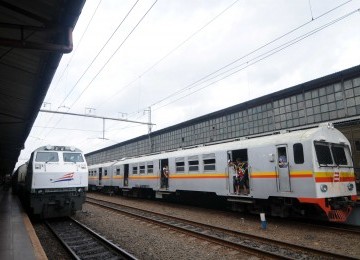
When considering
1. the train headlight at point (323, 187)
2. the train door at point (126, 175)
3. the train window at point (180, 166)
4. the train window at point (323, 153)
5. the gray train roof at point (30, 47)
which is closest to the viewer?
the gray train roof at point (30, 47)

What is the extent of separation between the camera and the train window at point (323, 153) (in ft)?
33.8

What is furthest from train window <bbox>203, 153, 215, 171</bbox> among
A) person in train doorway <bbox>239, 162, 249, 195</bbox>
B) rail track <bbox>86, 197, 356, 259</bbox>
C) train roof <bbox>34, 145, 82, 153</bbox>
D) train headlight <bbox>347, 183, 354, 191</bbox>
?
train roof <bbox>34, 145, 82, 153</bbox>

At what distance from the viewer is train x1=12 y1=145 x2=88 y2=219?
468 inches

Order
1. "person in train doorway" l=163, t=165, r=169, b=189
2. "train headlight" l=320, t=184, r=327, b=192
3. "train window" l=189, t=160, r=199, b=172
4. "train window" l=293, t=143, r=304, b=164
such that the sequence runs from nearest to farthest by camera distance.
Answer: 1. "train headlight" l=320, t=184, r=327, b=192
2. "train window" l=293, t=143, r=304, b=164
3. "train window" l=189, t=160, r=199, b=172
4. "person in train doorway" l=163, t=165, r=169, b=189

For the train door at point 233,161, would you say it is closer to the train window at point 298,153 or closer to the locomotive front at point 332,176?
the train window at point 298,153

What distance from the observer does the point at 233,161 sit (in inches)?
520

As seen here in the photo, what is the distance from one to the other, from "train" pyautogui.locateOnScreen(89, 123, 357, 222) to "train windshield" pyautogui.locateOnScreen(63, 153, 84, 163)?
222 inches

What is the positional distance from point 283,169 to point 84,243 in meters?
7.32

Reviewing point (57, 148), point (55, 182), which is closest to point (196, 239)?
point (55, 182)

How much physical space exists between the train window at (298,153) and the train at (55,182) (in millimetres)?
8917

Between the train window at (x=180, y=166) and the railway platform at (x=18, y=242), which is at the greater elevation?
the train window at (x=180, y=166)

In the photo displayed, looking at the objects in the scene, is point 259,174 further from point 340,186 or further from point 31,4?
point 31,4

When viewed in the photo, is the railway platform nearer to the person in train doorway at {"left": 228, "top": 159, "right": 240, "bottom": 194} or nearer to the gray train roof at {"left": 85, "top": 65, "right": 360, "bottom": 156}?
the person in train doorway at {"left": 228, "top": 159, "right": 240, "bottom": 194}

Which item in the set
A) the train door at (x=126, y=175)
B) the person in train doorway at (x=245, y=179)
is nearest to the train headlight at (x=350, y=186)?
the person in train doorway at (x=245, y=179)
